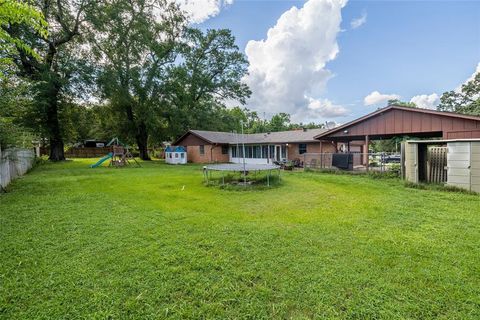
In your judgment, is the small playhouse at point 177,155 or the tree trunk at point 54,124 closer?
Answer: the tree trunk at point 54,124

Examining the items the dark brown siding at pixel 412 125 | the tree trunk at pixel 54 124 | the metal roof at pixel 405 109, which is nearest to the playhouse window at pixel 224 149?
the metal roof at pixel 405 109

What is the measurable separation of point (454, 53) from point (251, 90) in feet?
70.1

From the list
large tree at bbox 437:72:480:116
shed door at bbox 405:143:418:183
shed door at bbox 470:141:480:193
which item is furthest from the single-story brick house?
large tree at bbox 437:72:480:116

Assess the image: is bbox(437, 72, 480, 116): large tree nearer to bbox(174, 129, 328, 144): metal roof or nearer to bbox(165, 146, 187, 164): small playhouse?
bbox(174, 129, 328, 144): metal roof

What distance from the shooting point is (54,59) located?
17.8 meters

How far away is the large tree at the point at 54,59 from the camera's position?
53.2 feet

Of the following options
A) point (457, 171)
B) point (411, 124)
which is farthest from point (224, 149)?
point (457, 171)

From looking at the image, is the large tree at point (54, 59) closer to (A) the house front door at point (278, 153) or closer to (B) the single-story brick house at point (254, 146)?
(B) the single-story brick house at point (254, 146)

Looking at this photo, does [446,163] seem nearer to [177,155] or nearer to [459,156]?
[459,156]

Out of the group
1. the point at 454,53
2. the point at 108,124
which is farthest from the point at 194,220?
the point at 108,124

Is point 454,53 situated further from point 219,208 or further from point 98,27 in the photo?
point 98,27

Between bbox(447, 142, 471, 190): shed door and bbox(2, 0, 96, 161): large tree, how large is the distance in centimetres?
2247

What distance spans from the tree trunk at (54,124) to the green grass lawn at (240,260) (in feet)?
49.5

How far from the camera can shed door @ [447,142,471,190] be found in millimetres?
7117
